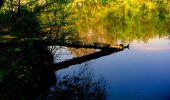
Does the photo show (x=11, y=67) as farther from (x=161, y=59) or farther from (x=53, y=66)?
(x=161, y=59)

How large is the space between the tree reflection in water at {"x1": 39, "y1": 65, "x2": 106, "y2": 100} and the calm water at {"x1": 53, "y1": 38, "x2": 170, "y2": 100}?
46cm

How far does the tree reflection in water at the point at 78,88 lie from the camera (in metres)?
17.0

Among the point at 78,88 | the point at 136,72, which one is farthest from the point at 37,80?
the point at 136,72

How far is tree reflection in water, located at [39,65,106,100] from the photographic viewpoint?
17031 millimetres

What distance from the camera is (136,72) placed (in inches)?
912

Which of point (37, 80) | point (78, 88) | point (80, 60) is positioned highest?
point (80, 60)

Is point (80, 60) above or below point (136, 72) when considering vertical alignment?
above

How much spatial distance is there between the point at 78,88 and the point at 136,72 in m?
5.87

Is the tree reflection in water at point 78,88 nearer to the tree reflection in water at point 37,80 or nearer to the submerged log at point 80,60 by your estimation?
the tree reflection in water at point 37,80

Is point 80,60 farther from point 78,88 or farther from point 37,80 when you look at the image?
point 78,88

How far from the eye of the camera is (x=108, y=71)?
23641mm

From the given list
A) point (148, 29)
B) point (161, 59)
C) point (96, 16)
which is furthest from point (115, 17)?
point (161, 59)

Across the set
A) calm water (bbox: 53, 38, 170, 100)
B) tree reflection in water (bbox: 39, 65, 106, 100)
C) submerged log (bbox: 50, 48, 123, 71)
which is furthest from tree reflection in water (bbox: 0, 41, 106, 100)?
calm water (bbox: 53, 38, 170, 100)

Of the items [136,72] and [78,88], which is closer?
[78,88]
